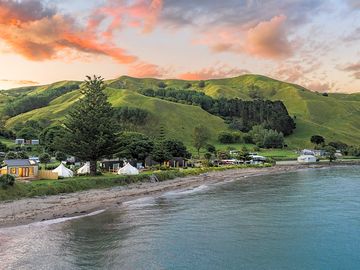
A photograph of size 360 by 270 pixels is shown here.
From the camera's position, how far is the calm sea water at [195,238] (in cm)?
2794

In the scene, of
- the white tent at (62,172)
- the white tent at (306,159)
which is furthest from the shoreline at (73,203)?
the white tent at (306,159)

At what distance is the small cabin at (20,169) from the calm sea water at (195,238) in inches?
733

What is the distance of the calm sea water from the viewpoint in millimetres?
27938

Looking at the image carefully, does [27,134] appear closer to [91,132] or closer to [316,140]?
[91,132]

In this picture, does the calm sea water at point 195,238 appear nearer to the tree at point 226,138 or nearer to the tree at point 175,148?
the tree at point 175,148

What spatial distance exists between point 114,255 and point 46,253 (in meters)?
4.96

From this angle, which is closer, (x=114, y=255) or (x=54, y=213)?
(x=114, y=255)

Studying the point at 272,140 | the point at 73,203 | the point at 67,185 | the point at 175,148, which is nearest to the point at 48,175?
the point at 67,185

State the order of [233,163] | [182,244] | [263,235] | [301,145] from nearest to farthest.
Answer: [182,244]
[263,235]
[233,163]
[301,145]

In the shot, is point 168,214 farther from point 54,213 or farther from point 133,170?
point 133,170

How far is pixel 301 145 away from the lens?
195000mm

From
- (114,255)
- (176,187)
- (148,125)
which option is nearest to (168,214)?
(114,255)

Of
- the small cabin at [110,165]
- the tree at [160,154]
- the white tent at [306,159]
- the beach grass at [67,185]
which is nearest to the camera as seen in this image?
the beach grass at [67,185]

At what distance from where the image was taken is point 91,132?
67938mm
